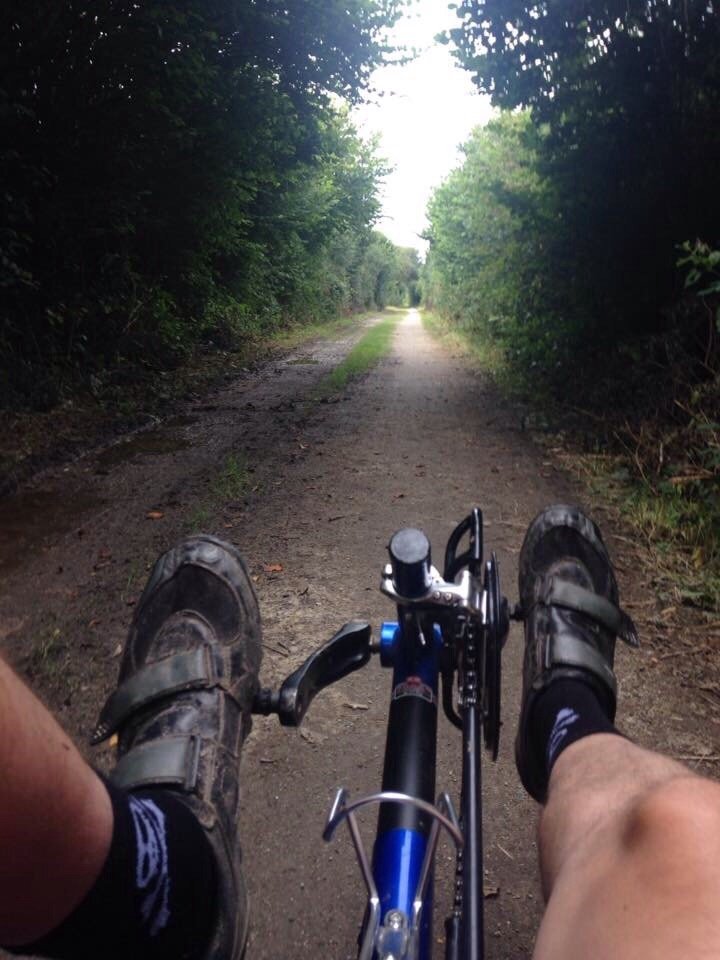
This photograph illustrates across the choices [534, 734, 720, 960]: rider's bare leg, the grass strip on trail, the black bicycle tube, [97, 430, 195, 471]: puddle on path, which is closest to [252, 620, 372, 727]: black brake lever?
the black bicycle tube

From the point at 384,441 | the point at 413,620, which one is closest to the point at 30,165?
the point at 384,441

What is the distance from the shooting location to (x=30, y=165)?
5922 millimetres

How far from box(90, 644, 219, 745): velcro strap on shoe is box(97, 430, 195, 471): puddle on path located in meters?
3.51

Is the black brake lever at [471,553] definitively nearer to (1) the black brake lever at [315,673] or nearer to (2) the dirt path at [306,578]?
(1) the black brake lever at [315,673]

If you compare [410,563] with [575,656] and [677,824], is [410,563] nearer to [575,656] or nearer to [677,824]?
[677,824]

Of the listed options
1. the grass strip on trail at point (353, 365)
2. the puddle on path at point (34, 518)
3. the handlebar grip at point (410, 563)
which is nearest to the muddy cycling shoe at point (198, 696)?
the handlebar grip at point (410, 563)

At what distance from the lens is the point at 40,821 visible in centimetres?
85

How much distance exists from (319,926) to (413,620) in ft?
2.55

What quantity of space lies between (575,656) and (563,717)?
213mm

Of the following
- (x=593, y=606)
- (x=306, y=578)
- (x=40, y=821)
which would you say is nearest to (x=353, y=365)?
(x=306, y=578)

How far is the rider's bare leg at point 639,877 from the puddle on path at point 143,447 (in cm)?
443

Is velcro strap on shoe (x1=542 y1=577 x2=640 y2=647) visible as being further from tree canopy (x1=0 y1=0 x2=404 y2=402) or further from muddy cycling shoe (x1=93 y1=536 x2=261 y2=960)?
tree canopy (x1=0 y1=0 x2=404 y2=402)

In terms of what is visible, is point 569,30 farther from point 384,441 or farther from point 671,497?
point 671,497

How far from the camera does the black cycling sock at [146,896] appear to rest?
3.24 ft
